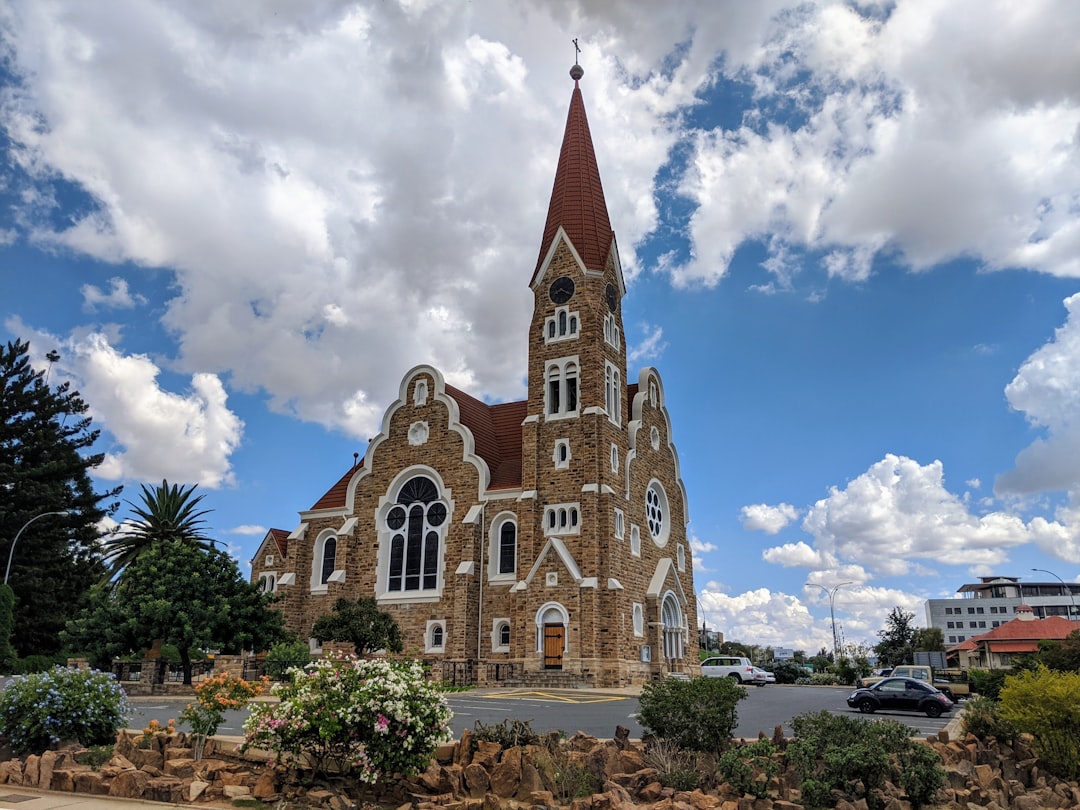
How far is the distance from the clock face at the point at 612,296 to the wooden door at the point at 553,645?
16.0 m

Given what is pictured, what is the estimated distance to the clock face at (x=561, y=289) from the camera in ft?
136

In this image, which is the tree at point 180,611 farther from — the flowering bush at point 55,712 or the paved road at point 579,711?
the flowering bush at point 55,712

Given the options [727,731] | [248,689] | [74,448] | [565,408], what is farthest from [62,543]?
[727,731]

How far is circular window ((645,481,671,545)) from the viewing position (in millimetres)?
42612

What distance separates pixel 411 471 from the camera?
42.5 meters

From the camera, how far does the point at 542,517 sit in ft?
125

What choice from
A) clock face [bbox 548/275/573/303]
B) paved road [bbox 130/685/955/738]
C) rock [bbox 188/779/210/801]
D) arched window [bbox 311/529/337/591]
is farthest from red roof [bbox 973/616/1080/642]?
rock [bbox 188/779/210/801]

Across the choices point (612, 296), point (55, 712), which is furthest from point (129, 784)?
point (612, 296)

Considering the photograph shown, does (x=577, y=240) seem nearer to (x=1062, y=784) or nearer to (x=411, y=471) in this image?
(x=411, y=471)

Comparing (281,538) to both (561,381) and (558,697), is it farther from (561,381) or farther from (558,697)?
(558,697)

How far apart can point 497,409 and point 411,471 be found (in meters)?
7.12

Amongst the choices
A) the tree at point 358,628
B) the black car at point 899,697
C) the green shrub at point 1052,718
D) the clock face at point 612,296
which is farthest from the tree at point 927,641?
the green shrub at point 1052,718

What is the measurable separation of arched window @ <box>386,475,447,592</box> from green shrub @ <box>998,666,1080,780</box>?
2969 cm

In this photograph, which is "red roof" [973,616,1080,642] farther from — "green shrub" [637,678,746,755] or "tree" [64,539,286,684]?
"green shrub" [637,678,746,755]
